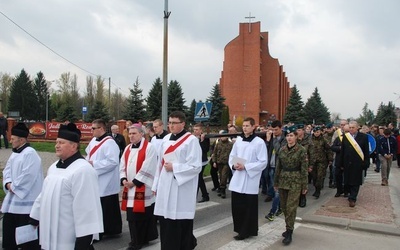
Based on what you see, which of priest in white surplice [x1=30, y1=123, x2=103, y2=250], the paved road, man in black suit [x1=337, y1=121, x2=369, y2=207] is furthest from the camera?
man in black suit [x1=337, y1=121, x2=369, y2=207]

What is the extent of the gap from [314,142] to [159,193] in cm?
741

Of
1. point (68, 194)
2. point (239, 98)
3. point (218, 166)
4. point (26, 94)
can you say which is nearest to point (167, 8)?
point (218, 166)

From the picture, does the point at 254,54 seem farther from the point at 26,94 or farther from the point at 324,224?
the point at 324,224

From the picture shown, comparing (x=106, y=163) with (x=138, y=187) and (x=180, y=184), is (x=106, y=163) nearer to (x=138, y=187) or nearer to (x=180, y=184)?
(x=138, y=187)

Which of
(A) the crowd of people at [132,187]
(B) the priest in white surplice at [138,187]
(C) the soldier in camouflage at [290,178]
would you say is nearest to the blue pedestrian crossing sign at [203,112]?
(A) the crowd of people at [132,187]

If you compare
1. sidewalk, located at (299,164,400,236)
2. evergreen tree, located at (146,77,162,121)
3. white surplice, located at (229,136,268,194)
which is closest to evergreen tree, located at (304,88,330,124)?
evergreen tree, located at (146,77,162,121)

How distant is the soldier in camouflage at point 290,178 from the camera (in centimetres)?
646

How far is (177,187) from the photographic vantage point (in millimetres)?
5363

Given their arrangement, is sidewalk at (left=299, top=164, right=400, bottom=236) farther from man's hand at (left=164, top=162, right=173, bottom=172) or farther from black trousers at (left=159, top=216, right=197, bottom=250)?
man's hand at (left=164, top=162, right=173, bottom=172)

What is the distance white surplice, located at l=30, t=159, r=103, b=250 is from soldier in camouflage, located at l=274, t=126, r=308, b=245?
13.0 feet

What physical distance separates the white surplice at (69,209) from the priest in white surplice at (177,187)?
1886 millimetres

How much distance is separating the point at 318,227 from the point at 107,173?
14.1 feet

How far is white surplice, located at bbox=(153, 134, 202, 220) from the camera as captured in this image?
17.4ft

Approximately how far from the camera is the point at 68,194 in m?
3.47
